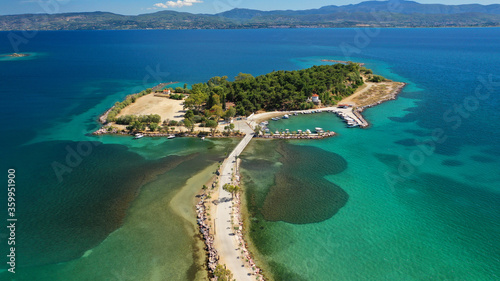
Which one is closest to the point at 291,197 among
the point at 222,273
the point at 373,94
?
the point at 222,273

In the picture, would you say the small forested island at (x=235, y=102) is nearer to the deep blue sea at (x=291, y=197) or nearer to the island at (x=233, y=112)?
the island at (x=233, y=112)

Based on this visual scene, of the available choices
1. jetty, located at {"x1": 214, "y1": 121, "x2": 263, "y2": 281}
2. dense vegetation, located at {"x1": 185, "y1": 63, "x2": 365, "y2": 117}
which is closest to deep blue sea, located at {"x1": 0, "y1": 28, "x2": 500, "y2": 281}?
jetty, located at {"x1": 214, "y1": 121, "x2": 263, "y2": 281}

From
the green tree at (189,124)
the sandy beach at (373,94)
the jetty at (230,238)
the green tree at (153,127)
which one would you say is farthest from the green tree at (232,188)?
the sandy beach at (373,94)

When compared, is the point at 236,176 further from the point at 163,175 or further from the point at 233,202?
the point at 163,175

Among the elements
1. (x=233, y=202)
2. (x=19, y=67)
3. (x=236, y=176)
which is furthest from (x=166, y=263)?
(x=19, y=67)
